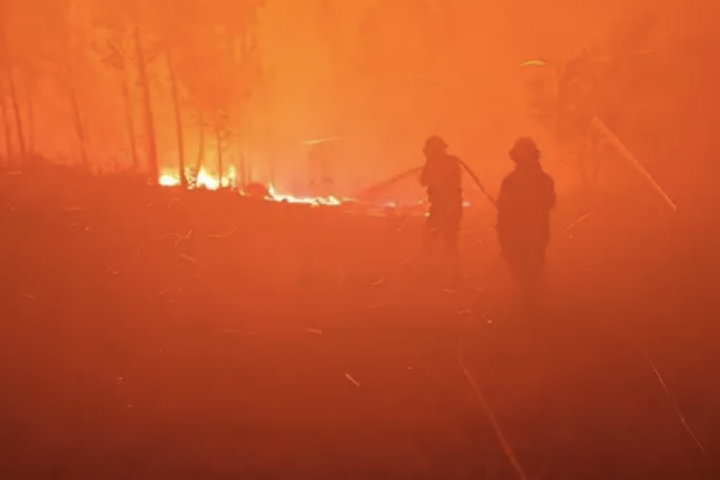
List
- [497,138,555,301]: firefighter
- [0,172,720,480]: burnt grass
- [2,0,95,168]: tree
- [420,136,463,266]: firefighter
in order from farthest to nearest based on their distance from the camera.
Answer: [2,0,95,168]: tree
[420,136,463,266]: firefighter
[497,138,555,301]: firefighter
[0,172,720,480]: burnt grass

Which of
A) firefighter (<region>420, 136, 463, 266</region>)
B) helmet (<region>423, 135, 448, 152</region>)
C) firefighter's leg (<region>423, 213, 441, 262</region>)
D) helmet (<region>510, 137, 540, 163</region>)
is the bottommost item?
firefighter's leg (<region>423, 213, 441, 262</region>)

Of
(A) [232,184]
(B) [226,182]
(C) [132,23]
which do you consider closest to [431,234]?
(C) [132,23]

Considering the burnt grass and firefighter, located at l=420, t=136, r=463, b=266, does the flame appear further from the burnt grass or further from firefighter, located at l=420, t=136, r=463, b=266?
firefighter, located at l=420, t=136, r=463, b=266

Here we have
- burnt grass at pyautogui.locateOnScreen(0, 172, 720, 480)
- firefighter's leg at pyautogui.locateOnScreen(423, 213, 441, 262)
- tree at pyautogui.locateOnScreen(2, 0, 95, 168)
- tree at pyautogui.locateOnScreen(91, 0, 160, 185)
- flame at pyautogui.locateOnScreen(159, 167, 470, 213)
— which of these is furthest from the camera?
flame at pyautogui.locateOnScreen(159, 167, 470, 213)

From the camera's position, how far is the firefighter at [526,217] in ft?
38.1

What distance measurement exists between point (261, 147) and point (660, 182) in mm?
A: 26998

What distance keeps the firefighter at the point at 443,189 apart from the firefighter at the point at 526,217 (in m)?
1.58

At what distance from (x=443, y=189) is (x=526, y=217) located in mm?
2104

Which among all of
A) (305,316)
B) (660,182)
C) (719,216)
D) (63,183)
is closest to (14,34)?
(63,183)

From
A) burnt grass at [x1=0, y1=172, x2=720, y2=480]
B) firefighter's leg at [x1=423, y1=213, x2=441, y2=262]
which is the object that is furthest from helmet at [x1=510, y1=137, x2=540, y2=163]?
burnt grass at [x1=0, y1=172, x2=720, y2=480]

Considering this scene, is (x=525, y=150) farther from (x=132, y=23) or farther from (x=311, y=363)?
(x=132, y=23)

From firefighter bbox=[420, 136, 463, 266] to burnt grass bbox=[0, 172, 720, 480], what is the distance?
4.23 feet

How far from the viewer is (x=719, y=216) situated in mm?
29578

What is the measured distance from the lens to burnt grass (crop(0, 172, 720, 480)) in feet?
Result: 23.0
